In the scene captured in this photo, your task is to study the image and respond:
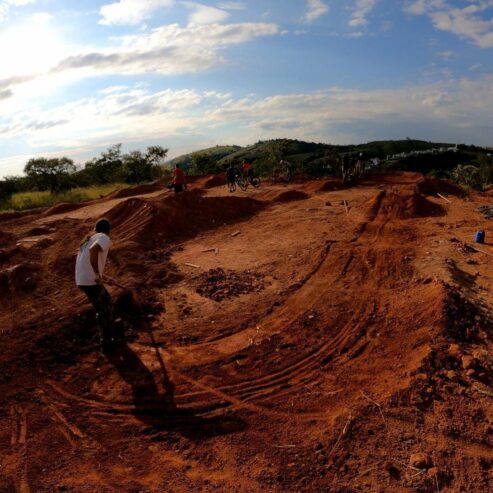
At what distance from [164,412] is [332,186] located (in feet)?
47.8

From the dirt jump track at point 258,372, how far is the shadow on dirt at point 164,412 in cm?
2

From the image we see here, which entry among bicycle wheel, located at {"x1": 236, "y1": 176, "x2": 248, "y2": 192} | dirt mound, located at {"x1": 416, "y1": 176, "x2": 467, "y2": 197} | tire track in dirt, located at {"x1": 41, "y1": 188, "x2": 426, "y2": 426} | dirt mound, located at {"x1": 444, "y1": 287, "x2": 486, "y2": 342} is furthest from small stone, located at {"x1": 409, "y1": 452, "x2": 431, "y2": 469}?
bicycle wheel, located at {"x1": 236, "y1": 176, "x2": 248, "y2": 192}

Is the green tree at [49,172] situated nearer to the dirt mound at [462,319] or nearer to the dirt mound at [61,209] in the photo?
the dirt mound at [61,209]

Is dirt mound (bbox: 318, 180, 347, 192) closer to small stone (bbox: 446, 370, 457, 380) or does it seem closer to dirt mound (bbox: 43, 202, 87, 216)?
dirt mound (bbox: 43, 202, 87, 216)

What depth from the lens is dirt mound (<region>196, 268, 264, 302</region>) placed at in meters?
7.13

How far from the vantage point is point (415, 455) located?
12.4 feet

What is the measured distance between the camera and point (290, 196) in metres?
15.6

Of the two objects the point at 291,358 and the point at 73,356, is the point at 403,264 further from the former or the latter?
the point at 73,356

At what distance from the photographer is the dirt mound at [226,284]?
7.13 m

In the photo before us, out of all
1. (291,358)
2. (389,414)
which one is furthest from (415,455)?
(291,358)

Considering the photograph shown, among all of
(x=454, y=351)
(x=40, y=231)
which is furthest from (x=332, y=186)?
(x=454, y=351)

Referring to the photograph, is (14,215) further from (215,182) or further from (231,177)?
(215,182)

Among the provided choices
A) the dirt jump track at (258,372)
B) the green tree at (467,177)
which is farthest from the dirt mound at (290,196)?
the green tree at (467,177)

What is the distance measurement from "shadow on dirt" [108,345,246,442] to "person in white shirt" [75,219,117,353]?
78 centimetres
